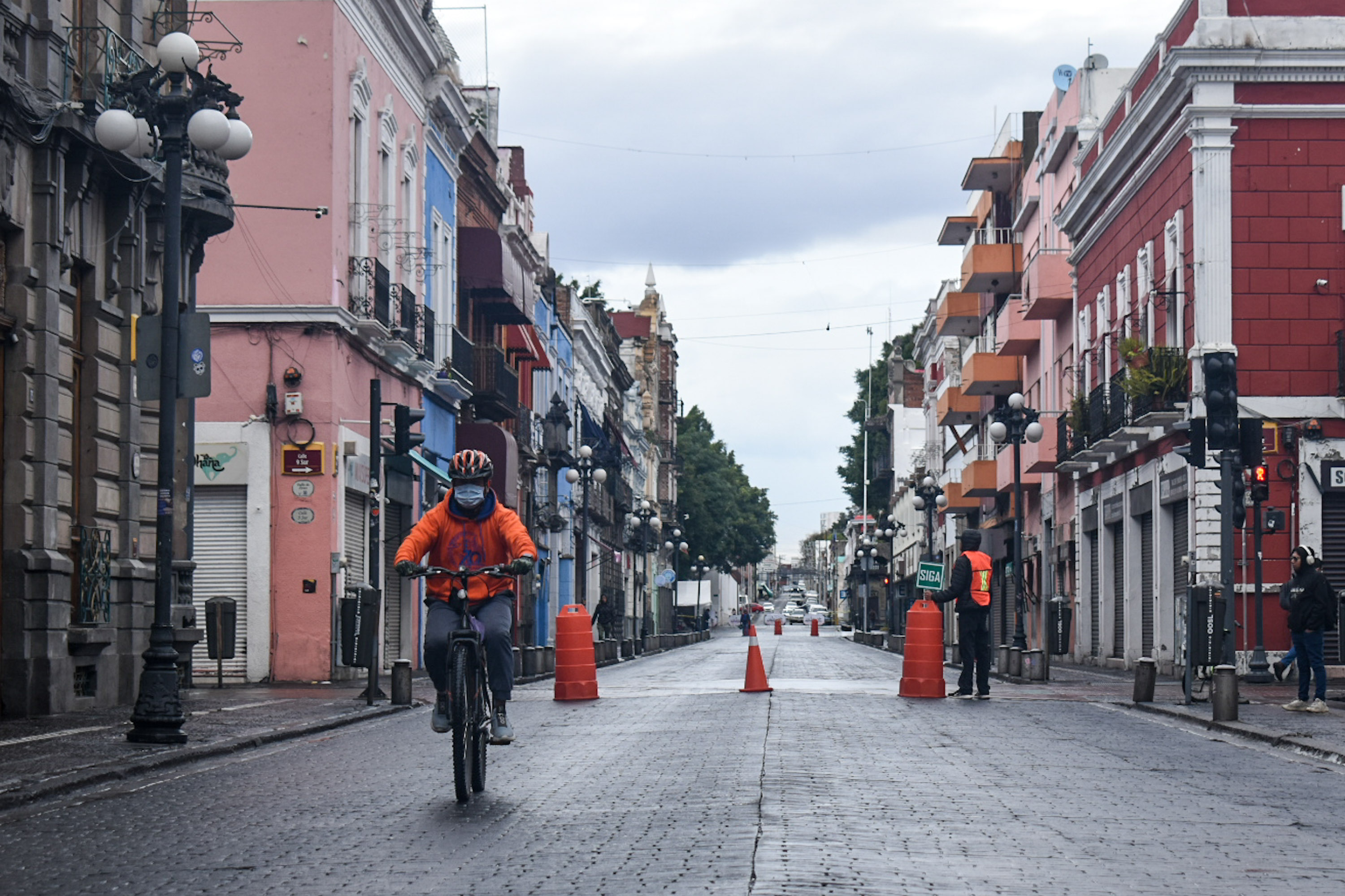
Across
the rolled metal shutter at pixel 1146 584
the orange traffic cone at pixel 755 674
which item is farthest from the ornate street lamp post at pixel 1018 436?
the orange traffic cone at pixel 755 674

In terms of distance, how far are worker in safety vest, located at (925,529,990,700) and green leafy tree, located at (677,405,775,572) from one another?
87143 millimetres

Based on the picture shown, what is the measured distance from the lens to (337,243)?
28.8 metres

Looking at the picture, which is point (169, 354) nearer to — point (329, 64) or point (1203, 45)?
point (329, 64)

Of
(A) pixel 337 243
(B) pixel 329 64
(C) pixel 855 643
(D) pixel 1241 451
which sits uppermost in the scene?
(B) pixel 329 64

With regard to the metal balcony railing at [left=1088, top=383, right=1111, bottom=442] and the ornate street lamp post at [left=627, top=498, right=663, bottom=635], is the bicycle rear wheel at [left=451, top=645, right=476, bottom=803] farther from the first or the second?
the ornate street lamp post at [left=627, top=498, right=663, bottom=635]

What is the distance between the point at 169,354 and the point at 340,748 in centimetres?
339

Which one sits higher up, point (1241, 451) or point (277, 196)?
point (277, 196)

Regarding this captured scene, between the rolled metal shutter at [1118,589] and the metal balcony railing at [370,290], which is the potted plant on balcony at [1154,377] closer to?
the rolled metal shutter at [1118,589]

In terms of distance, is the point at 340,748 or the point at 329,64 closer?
the point at 340,748

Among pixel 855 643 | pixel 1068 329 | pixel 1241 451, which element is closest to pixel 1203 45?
pixel 1241 451

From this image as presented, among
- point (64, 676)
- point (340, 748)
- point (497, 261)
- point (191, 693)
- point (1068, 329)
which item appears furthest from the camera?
point (1068, 329)

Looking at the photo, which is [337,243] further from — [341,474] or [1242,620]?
[1242,620]

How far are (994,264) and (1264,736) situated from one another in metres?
39.1

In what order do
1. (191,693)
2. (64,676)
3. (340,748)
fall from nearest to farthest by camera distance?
1. (340,748)
2. (64,676)
3. (191,693)
